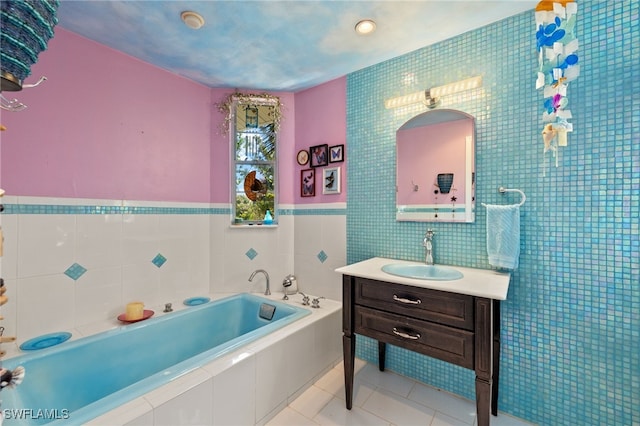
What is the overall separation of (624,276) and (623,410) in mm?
658

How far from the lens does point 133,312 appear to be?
1.93 m

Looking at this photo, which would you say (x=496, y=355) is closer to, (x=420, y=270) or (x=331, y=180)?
(x=420, y=270)

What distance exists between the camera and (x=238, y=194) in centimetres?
267

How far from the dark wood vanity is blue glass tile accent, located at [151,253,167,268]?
1547 millimetres

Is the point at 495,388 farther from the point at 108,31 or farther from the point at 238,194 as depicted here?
the point at 108,31

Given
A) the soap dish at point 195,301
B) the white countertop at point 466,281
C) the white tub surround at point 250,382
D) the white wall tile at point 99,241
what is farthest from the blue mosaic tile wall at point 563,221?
the white wall tile at point 99,241

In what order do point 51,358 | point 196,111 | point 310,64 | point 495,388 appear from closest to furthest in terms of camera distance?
1. point 51,358
2. point 495,388
3. point 310,64
4. point 196,111

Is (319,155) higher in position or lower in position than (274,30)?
lower

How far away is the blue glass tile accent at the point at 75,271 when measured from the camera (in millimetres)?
1810

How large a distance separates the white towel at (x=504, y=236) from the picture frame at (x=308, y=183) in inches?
55.0

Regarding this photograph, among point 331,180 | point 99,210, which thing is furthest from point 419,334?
point 99,210

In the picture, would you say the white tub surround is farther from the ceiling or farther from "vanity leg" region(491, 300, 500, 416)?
the ceiling

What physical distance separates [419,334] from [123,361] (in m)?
1.75

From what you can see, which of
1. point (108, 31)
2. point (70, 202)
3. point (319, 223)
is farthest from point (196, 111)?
point (319, 223)
